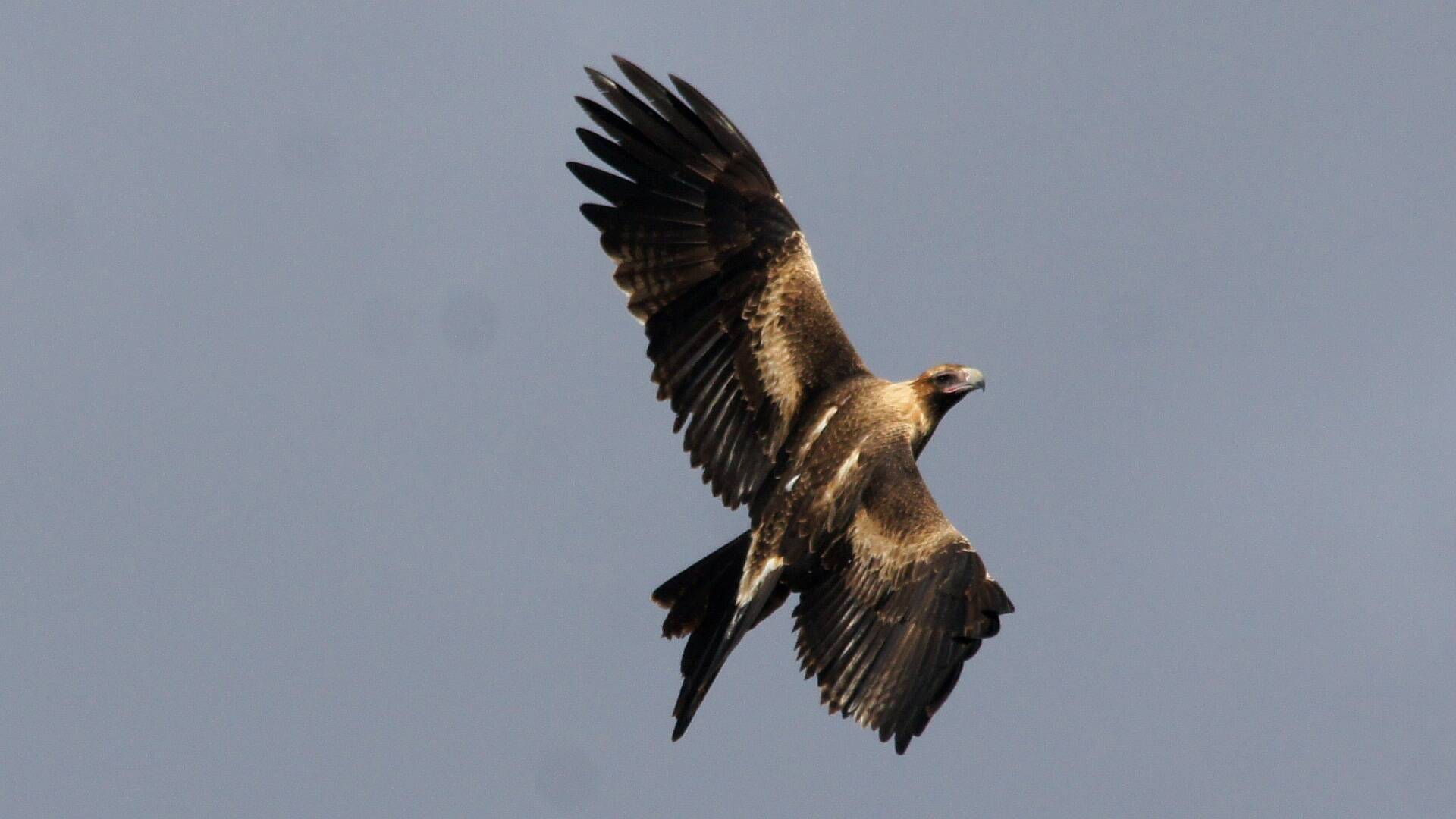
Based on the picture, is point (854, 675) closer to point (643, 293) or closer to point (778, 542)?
point (778, 542)

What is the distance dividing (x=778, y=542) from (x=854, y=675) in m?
1.07

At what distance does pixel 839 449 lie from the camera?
15.2 meters

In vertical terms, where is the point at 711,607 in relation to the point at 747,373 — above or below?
below

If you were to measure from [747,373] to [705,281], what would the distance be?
733 mm

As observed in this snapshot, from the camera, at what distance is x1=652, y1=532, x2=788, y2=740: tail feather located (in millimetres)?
14492

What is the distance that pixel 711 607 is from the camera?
1489cm

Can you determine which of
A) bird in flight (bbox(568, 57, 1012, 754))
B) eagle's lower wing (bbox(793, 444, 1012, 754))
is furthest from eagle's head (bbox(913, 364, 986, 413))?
eagle's lower wing (bbox(793, 444, 1012, 754))

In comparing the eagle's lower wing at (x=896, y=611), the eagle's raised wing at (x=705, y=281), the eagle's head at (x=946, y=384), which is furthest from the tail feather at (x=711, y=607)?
the eagle's head at (x=946, y=384)

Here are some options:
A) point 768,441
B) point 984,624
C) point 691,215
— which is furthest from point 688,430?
point 984,624

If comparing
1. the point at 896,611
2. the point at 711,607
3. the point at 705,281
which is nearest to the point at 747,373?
the point at 705,281

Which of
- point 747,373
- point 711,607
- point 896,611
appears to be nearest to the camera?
point 896,611

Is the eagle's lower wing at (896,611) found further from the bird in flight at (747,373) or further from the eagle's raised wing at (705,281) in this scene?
the eagle's raised wing at (705,281)

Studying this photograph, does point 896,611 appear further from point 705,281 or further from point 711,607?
point 705,281

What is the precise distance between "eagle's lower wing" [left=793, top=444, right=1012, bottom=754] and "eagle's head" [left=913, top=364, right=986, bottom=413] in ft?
3.44
